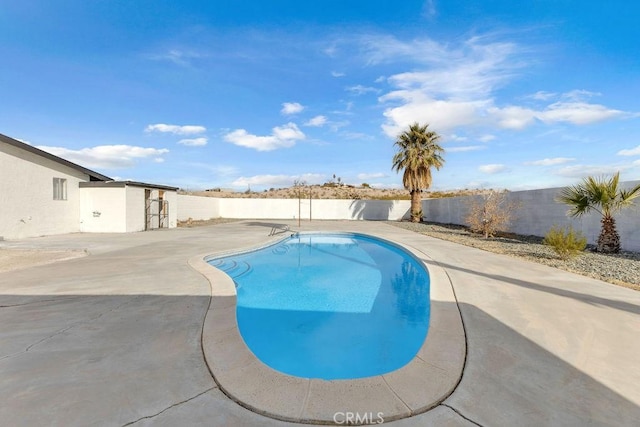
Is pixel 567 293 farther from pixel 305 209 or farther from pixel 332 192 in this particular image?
pixel 332 192

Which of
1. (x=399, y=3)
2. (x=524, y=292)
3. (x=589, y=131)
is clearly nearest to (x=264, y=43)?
(x=399, y=3)

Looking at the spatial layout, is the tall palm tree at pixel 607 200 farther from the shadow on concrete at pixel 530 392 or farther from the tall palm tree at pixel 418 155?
the tall palm tree at pixel 418 155

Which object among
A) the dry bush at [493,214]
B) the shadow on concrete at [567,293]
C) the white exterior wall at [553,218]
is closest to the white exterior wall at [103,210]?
the shadow on concrete at [567,293]

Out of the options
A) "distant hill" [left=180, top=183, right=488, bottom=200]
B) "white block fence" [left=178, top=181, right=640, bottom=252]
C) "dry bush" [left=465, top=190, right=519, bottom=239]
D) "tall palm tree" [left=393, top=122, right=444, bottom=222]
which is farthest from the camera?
"distant hill" [left=180, top=183, right=488, bottom=200]

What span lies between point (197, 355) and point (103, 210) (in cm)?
1484

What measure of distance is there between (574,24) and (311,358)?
528 inches

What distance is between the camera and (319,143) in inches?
1030

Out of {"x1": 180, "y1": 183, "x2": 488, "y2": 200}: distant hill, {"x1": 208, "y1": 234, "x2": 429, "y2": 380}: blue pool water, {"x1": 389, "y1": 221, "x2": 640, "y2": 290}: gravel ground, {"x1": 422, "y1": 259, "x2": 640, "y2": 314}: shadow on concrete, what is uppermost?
{"x1": 180, "y1": 183, "x2": 488, "y2": 200}: distant hill

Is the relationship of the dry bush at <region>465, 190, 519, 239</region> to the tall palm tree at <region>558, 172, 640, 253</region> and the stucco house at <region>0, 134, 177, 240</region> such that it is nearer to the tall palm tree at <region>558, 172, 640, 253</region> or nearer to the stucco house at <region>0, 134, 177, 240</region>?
the tall palm tree at <region>558, 172, 640, 253</region>

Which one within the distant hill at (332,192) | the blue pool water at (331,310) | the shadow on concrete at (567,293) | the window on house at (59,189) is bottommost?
the blue pool water at (331,310)

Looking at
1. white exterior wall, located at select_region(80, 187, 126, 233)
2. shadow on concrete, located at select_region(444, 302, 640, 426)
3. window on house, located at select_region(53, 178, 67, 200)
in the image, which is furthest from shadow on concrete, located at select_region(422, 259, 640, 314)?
window on house, located at select_region(53, 178, 67, 200)

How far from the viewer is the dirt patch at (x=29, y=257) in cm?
690

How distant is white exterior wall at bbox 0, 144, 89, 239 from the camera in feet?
36.5

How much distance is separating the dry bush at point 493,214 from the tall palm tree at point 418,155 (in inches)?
235
